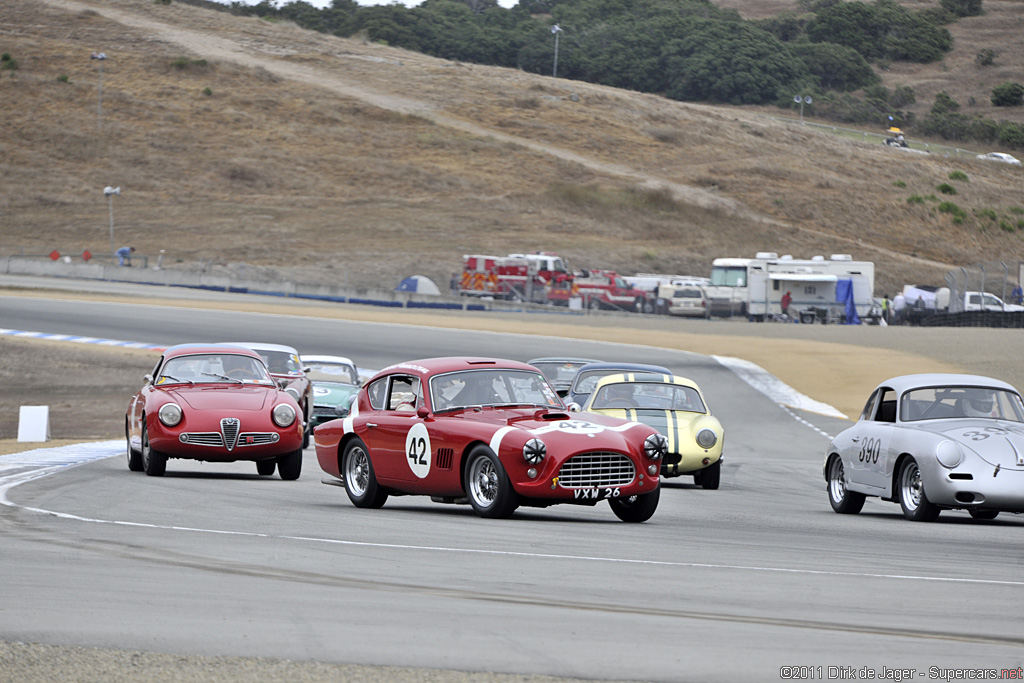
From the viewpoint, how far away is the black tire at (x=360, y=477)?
11.1 metres

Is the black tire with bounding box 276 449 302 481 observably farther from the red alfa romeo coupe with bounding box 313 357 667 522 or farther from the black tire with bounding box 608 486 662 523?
the black tire with bounding box 608 486 662 523

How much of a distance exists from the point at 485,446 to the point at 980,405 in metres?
4.71

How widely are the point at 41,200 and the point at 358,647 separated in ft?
Result: 247

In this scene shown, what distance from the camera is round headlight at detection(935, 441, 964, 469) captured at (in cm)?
1039

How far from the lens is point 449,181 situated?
85188mm

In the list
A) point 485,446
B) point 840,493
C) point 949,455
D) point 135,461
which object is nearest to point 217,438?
point 135,461

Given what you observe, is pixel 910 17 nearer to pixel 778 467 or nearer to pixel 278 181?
pixel 278 181

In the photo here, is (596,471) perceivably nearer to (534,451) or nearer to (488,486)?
(534,451)

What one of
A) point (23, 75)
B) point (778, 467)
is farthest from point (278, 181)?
point (778, 467)

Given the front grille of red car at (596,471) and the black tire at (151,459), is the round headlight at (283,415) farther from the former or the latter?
the front grille of red car at (596,471)

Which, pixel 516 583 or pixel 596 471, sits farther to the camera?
pixel 596 471

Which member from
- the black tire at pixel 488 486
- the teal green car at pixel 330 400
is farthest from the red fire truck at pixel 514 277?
the black tire at pixel 488 486

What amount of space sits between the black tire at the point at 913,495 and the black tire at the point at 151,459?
305 inches

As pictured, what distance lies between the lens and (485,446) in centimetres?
990
